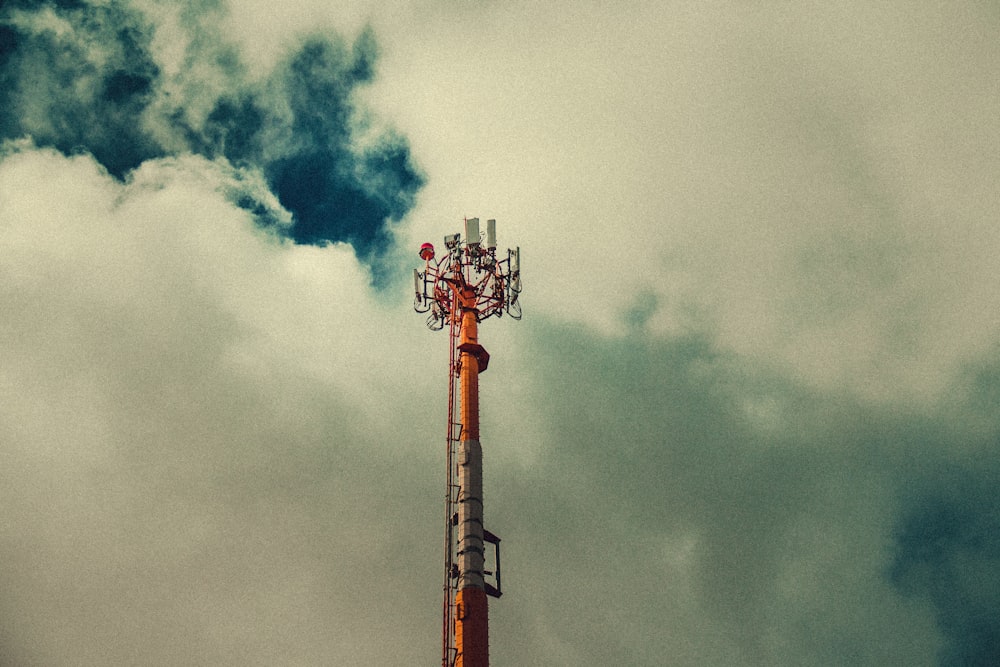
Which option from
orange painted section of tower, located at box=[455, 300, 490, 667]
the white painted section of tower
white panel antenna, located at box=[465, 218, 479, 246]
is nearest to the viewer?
orange painted section of tower, located at box=[455, 300, 490, 667]

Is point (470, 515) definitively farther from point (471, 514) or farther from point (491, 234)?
point (491, 234)

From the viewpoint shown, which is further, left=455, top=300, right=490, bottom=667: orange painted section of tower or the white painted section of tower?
the white painted section of tower

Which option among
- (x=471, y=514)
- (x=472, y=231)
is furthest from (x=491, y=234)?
(x=471, y=514)

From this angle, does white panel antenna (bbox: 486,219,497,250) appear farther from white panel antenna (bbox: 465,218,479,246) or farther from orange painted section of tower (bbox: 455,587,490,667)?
orange painted section of tower (bbox: 455,587,490,667)

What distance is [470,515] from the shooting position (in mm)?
42625

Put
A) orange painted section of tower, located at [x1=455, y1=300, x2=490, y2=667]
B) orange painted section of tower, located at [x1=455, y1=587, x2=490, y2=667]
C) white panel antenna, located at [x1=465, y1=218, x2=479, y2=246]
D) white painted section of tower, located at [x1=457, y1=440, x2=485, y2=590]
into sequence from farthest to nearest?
white panel antenna, located at [x1=465, y1=218, x2=479, y2=246], white painted section of tower, located at [x1=457, y1=440, x2=485, y2=590], orange painted section of tower, located at [x1=455, y1=300, x2=490, y2=667], orange painted section of tower, located at [x1=455, y1=587, x2=490, y2=667]

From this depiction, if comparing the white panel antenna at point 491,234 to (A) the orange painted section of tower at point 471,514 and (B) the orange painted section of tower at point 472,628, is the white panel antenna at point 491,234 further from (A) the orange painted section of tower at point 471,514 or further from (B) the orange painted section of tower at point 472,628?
(B) the orange painted section of tower at point 472,628

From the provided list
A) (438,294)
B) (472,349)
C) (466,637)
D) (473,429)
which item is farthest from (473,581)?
(438,294)

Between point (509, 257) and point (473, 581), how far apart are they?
2203 centimetres

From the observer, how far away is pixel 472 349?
1948 inches

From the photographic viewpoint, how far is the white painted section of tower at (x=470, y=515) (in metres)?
40.9

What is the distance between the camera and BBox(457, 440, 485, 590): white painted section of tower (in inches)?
1612

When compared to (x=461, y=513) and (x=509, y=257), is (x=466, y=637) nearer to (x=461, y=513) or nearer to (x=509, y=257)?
(x=461, y=513)

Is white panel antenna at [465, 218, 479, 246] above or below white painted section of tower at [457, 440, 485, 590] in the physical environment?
above
